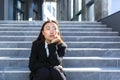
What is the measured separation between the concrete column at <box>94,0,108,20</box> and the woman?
607 centimetres

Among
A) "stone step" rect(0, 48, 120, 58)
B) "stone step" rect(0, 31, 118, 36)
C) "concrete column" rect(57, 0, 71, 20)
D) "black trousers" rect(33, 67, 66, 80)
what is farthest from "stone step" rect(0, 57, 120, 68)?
"concrete column" rect(57, 0, 71, 20)

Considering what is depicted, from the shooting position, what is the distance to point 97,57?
4844mm

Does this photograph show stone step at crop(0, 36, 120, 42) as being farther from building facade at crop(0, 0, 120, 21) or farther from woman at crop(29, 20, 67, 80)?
woman at crop(29, 20, 67, 80)

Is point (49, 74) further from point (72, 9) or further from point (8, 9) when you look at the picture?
point (72, 9)

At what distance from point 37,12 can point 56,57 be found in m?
21.4

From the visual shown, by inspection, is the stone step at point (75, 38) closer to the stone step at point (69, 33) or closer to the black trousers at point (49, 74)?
the stone step at point (69, 33)

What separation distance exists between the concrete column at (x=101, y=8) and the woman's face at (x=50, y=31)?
6055 mm

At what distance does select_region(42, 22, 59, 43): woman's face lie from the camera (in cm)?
383

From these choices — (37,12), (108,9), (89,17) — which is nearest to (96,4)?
(108,9)

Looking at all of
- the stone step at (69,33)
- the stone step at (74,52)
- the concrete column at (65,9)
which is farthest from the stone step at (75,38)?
the concrete column at (65,9)

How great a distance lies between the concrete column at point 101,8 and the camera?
974cm

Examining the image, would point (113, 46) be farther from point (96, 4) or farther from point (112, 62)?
point (96, 4)

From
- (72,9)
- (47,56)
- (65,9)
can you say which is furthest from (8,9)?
(47,56)

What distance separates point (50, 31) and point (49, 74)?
0.54 meters
